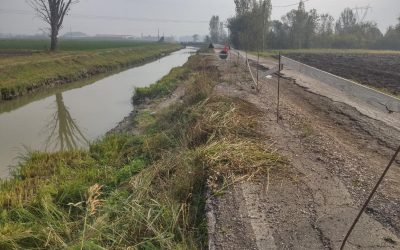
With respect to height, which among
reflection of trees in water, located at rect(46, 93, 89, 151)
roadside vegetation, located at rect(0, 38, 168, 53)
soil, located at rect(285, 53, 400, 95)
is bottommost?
reflection of trees in water, located at rect(46, 93, 89, 151)

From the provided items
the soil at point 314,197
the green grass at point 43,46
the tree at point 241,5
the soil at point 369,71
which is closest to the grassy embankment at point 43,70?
the green grass at point 43,46

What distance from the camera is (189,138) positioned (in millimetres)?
7609

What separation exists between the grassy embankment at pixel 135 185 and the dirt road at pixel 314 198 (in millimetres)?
313

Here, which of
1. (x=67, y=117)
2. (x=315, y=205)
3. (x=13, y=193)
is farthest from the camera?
(x=67, y=117)

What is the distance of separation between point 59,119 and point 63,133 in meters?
2.44

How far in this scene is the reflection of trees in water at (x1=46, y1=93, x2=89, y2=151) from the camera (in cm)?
1121

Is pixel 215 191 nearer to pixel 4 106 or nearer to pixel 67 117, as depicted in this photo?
pixel 67 117

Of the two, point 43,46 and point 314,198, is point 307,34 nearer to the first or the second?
point 43,46

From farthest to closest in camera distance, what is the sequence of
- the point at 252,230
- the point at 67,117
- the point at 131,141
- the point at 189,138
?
the point at 67,117 < the point at 131,141 < the point at 189,138 < the point at 252,230

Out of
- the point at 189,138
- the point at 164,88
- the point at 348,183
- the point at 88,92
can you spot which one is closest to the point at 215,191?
the point at 348,183

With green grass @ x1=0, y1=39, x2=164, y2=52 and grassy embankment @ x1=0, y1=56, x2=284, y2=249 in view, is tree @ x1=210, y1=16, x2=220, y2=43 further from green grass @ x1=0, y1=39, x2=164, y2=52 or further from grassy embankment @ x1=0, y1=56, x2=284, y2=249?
grassy embankment @ x1=0, y1=56, x2=284, y2=249

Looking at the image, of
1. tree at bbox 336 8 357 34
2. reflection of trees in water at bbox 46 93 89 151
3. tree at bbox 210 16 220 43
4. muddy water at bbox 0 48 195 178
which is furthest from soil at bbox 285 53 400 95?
tree at bbox 210 16 220 43

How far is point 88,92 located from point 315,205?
61.5ft

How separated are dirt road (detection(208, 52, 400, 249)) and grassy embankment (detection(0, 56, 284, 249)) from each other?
12.3 inches
